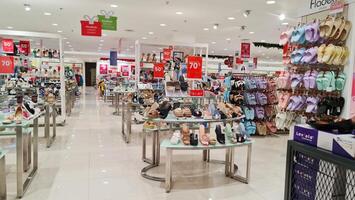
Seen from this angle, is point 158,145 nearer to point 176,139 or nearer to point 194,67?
point 176,139

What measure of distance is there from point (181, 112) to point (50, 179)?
2070mm

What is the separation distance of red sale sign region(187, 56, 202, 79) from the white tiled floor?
Answer: 66.2 inches

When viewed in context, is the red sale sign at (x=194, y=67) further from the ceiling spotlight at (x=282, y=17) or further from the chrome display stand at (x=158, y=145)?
the ceiling spotlight at (x=282, y=17)

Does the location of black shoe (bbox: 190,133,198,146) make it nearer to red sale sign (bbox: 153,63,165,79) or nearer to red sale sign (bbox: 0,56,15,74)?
red sale sign (bbox: 153,63,165,79)

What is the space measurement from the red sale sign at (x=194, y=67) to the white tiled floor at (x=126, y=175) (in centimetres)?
168

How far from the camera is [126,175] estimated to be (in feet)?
13.4

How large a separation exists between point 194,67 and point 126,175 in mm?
2806

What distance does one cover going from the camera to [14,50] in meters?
9.55

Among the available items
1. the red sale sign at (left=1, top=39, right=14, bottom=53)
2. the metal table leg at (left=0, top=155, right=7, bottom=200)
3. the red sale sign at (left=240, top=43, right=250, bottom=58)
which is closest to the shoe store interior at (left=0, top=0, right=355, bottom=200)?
the metal table leg at (left=0, top=155, right=7, bottom=200)

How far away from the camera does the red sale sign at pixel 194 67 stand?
19.3 feet

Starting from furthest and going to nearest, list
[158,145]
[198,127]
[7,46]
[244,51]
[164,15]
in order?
1. [244,51]
2. [7,46]
3. [164,15]
4. [198,127]
5. [158,145]

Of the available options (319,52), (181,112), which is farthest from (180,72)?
(319,52)

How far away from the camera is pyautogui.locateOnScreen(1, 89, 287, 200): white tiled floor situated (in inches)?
136

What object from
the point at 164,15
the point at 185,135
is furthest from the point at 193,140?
the point at 164,15
